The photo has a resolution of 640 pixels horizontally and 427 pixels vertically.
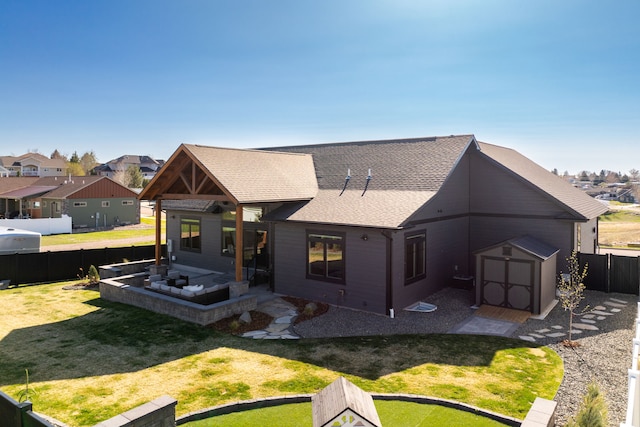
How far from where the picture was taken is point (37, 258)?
63.1 feet

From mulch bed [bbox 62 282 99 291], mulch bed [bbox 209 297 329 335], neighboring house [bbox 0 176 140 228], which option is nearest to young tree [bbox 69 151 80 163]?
neighboring house [bbox 0 176 140 228]

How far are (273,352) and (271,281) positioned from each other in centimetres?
598

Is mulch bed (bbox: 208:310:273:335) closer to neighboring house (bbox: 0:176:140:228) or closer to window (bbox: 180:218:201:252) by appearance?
window (bbox: 180:218:201:252)

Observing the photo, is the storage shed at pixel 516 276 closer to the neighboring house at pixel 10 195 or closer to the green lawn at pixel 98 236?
the green lawn at pixel 98 236

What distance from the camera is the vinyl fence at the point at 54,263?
18656 millimetres

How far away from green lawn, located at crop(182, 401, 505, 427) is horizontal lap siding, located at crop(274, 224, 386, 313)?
611 cm

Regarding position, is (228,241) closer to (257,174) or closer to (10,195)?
(257,174)

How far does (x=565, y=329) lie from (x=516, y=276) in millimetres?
2439

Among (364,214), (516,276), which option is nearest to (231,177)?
(364,214)

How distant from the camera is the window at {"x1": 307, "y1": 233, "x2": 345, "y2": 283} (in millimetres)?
14773

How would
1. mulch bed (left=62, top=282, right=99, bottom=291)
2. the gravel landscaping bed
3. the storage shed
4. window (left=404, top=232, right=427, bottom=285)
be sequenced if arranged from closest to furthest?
the gravel landscaping bed → the storage shed → window (left=404, top=232, right=427, bottom=285) → mulch bed (left=62, top=282, right=99, bottom=291)

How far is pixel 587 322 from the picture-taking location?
13250 millimetres

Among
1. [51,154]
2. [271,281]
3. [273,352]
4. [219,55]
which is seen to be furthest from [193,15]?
[51,154]

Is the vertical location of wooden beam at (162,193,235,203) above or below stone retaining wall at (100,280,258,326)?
above
